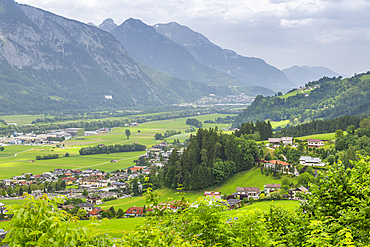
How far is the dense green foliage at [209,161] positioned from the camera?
6988 cm

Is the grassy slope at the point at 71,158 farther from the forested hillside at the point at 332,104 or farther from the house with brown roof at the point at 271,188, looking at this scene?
the forested hillside at the point at 332,104

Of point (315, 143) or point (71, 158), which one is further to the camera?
point (71, 158)

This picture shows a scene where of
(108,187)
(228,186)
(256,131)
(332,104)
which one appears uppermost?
(332,104)

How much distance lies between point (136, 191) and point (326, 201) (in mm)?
59537

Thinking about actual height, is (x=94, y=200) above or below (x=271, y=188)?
below

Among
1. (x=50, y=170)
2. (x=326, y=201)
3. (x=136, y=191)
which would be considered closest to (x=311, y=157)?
(x=136, y=191)

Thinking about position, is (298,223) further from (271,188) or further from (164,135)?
(164,135)

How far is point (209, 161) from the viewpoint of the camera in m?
74.1

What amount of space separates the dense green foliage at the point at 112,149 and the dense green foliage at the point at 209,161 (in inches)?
2055

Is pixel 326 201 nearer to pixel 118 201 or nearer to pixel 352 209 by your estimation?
pixel 352 209

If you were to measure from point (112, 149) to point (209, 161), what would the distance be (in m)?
62.9

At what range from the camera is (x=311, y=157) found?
66.6 meters

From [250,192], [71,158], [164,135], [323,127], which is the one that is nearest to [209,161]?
[250,192]

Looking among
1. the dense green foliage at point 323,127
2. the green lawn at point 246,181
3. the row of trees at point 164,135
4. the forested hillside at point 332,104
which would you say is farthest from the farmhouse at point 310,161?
the forested hillside at point 332,104
